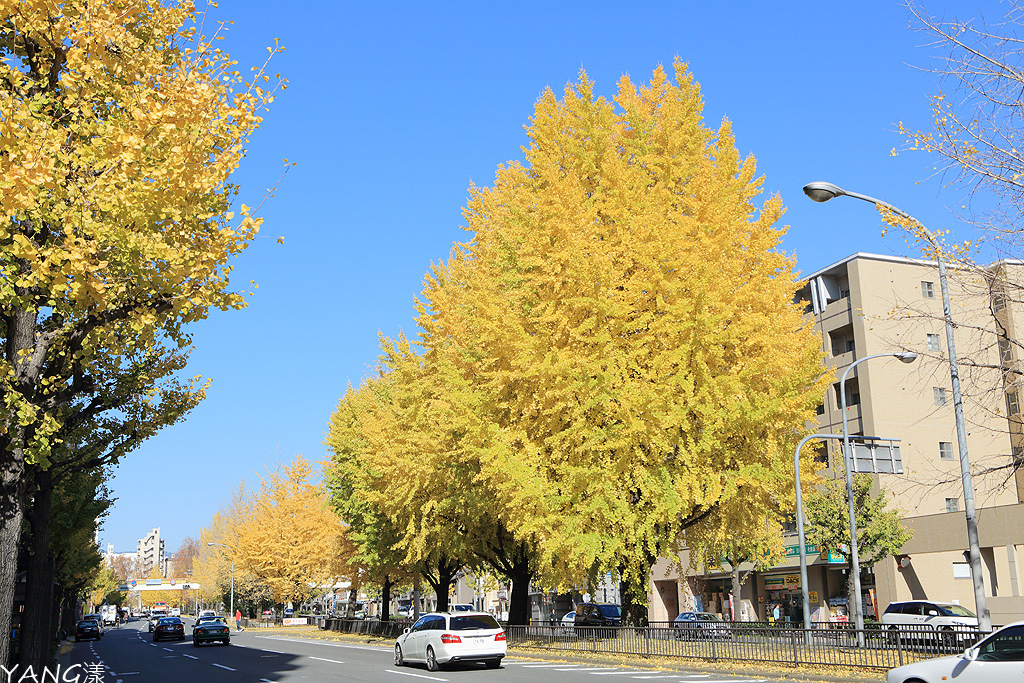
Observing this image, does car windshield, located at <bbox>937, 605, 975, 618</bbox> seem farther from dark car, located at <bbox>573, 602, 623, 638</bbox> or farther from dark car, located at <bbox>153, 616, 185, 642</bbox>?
dark car, located at <bbox>153, 616, 185, 642</bbox>

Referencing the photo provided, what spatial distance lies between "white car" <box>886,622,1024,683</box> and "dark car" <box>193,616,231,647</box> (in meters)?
37.3

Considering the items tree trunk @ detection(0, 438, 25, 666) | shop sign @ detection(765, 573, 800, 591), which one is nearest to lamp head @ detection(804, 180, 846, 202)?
tree trunk @ detection(0, 438, 25, 666)

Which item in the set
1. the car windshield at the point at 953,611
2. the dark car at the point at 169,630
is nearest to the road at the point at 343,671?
the car windshield at the point at 953,611

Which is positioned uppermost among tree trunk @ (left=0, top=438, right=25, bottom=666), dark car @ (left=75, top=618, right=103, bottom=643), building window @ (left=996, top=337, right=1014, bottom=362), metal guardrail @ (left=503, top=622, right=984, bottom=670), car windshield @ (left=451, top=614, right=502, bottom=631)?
building window @ (left=996, top=337, right=1014, bottom=362)

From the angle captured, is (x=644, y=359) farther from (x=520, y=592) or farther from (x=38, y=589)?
(x=520, y=592)

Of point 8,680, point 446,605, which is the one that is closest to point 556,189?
point 8,680

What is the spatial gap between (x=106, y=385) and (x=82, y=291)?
16.3ft

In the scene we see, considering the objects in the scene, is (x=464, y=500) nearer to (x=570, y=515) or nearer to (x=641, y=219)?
(x=570, y=515)

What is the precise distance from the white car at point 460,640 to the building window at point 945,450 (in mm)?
38159

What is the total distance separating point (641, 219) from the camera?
68.4 ft

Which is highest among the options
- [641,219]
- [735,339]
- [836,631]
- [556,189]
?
[556,189]

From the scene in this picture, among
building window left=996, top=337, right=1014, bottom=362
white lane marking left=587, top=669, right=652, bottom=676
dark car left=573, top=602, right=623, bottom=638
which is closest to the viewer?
building window left=996, top=337, right=1014, bottom=362

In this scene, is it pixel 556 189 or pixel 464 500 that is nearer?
pixel 556 189

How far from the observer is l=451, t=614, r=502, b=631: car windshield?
22.2m
